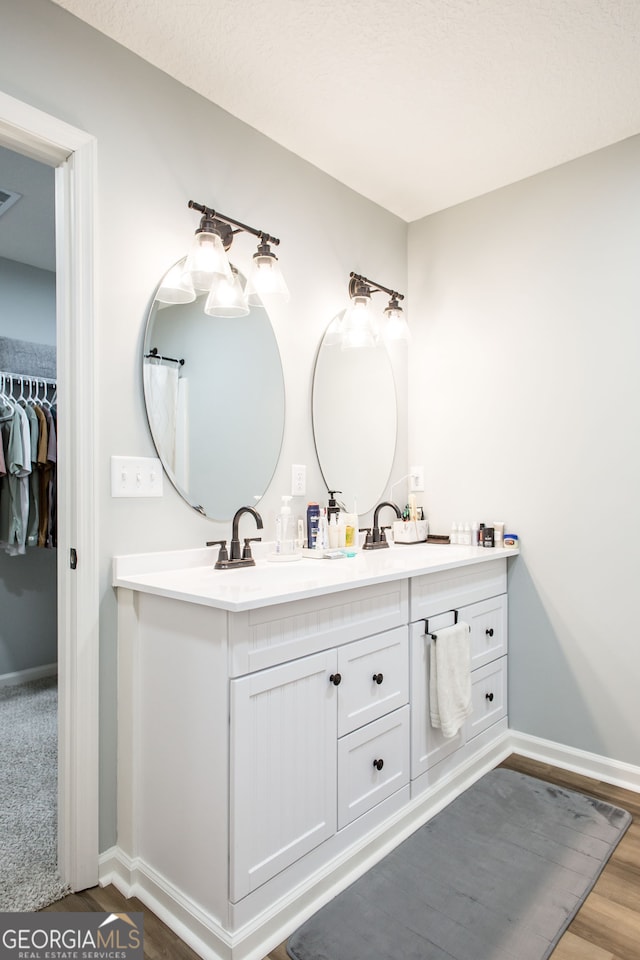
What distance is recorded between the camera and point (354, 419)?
8.51 feet

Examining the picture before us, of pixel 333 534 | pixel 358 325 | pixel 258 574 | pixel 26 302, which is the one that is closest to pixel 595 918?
pixel 258 574

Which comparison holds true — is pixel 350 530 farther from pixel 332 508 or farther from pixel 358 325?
pixel 358 325

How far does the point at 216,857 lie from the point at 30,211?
300 centimetres

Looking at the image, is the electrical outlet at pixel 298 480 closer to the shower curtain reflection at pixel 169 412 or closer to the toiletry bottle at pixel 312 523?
the toiletry bottle at pixel 312 523

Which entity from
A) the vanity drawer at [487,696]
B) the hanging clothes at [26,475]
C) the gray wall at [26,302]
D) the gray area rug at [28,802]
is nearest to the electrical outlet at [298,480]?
the vanity drawer at [487,696]

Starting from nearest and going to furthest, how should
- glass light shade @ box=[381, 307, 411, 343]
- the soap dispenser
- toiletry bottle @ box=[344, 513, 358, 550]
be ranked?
1. the soap dispenser
2. toiletry bottle @ box=[344, 513, 358, 550]
3. glass light shade @ box=[381, 307, 411, 343]

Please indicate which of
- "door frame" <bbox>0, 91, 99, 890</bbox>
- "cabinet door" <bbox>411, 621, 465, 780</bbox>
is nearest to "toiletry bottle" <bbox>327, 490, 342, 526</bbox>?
"cabinet door" <bbox>411, 621, 465, 780</bbox>

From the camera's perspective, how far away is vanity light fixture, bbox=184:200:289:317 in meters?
1.78

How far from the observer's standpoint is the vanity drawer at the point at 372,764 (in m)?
1.60

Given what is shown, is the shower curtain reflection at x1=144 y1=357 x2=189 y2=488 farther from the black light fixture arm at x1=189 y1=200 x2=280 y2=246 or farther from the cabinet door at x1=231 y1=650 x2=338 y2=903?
the cabinet door at x1=231 y1=650 x2=338 y2=903

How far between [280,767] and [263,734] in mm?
116

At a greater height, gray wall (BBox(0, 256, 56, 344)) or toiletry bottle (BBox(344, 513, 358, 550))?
gray wall (BBox(0, 256, 56, 344))

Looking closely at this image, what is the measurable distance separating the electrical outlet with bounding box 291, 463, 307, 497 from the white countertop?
0.30 m

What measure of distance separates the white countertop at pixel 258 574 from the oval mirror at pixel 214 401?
0.75 feet
